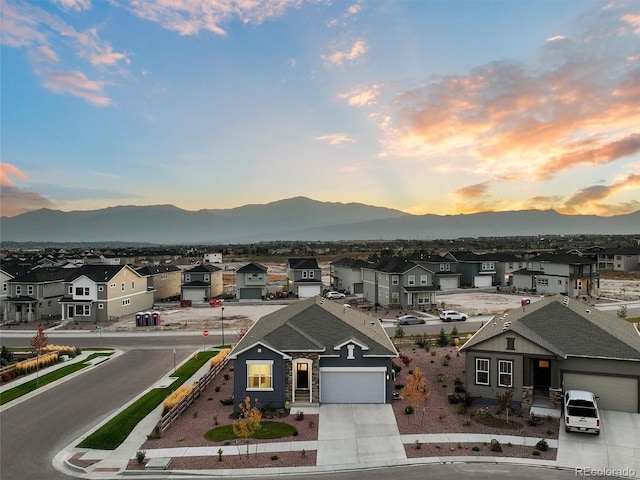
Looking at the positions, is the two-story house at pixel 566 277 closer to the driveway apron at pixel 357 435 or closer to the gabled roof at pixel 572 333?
the gabled roof at pixel 572 333

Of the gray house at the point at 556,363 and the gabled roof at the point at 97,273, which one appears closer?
the gray house at the point at 556,363

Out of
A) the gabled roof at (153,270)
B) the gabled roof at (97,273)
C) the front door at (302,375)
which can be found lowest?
the front door at (302,375)

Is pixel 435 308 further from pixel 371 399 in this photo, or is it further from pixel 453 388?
pixel 371 399

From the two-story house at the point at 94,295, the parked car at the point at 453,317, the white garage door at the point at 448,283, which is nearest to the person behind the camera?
the parked car at the point at 453,317

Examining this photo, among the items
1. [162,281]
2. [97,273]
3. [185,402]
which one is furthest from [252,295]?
[185,402]

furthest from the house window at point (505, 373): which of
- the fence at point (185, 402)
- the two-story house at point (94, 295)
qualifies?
the two-story house at point (94, 295)

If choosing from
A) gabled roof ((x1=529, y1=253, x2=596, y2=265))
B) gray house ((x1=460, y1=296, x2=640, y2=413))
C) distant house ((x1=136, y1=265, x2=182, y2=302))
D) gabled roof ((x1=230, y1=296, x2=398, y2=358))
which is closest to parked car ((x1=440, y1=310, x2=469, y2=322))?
gabled roof ((x1=230, y1=296, x2=398, y2=358))
